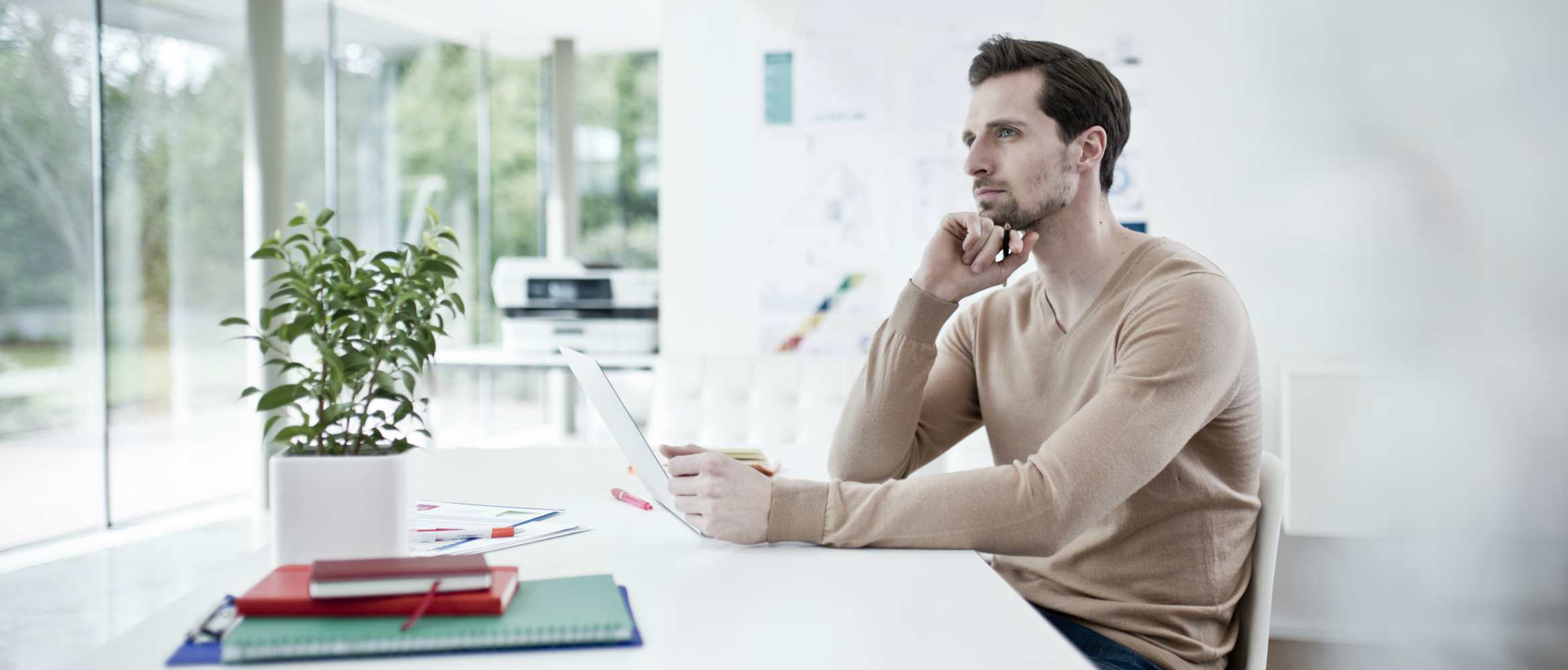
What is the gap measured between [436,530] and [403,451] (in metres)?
0.27

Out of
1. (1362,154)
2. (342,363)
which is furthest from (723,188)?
(342,363)

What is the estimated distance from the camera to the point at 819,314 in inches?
142

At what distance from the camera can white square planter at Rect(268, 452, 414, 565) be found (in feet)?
3.34

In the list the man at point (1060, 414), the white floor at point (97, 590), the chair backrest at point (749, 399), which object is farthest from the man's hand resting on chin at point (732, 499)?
the white floor at point (97, 590)

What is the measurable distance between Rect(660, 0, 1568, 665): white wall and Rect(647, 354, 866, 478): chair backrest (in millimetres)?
1211

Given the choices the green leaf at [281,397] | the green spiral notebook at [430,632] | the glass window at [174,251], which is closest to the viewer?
the green spiral notebook at [430,632]

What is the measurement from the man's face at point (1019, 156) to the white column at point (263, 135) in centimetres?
355

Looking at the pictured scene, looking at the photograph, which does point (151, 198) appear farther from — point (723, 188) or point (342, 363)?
point (342, 363)

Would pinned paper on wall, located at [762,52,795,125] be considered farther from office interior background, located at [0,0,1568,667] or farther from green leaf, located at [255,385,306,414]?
green leaf, located at [255,385,306,414]

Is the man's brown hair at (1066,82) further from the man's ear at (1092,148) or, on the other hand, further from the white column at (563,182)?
the white column at (563,182)

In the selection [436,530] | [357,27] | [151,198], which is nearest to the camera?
[436,530]

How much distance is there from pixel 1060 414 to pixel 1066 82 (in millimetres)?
485

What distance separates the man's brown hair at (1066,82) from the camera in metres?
1.55

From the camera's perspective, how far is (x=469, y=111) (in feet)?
20.7
